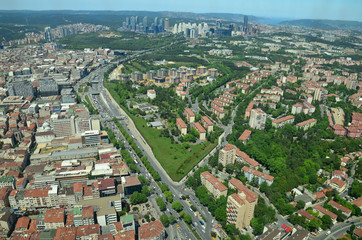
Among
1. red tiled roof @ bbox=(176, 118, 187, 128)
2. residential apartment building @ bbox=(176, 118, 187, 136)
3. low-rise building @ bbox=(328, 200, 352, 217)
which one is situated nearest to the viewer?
low-rise building @ bbox=(328, 200, 352, 217)

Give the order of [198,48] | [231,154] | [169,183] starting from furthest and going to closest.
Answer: [198,48] < [231,154] < [169,183]

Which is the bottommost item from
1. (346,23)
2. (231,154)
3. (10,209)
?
(10,209)

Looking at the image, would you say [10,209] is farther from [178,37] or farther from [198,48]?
[178,37]

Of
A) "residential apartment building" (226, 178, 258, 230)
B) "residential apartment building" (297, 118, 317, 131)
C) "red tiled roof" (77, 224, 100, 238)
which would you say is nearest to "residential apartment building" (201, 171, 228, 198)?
"residential apartment building" (226, 178, 258, 230)

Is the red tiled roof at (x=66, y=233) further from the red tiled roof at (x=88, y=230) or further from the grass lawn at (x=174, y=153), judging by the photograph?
the grass lawn at (x=174, y=153)

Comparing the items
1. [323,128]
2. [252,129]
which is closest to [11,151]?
[252,129]

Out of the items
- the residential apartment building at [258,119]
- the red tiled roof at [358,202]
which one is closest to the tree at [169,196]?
the red tiled roof at [358,202]

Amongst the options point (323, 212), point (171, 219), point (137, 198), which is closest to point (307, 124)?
point (323, 212)

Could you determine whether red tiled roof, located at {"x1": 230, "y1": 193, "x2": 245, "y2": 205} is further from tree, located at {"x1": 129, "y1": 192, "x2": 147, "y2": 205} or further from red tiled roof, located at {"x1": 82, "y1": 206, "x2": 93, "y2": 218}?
red tiled roof, located at {"x1": 82, "y1": 206, "x2": 93, "y2": 218}
